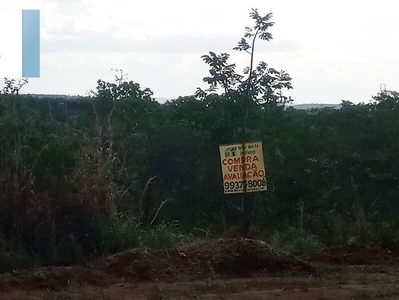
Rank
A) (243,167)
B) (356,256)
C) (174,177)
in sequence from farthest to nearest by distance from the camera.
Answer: (174,177)
(356,256)
(243,167)

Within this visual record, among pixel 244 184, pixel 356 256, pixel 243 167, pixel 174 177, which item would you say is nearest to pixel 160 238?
pixel 244 184

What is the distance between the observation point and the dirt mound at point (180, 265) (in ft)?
37.0

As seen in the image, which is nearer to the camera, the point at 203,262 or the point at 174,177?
the point at 203,262

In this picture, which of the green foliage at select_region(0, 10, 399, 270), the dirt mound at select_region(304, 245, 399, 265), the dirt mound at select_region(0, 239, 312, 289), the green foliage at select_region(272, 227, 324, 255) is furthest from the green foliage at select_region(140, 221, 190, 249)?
the dirt mound at select_region(304, 245, 399, 265)

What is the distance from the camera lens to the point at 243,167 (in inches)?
474

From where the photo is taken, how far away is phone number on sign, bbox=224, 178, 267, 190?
12062 millimetres

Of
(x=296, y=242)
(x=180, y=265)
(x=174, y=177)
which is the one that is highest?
(x=174, y=177)

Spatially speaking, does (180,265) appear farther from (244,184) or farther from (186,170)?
(186,170)

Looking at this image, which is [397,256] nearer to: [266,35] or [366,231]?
[366,231]

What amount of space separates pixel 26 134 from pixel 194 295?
6.55m

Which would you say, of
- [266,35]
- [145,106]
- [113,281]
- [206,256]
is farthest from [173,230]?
[145,106]

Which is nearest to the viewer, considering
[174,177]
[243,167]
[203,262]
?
[243,167]

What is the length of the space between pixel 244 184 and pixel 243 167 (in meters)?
0.29

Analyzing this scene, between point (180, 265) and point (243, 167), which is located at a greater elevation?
point (243, 167)
